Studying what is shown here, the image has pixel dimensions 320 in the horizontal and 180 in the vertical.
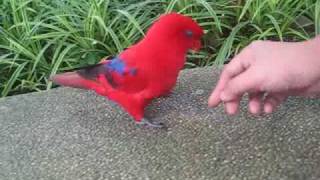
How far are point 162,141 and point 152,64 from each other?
23cm

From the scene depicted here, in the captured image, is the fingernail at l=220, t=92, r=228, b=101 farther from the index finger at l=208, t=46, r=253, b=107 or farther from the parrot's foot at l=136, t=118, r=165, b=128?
the parrot's foot at l=136, t=118, r=165, b=128

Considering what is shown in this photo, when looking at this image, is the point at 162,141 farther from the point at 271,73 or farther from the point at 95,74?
the point at 271,73

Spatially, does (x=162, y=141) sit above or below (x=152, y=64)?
below

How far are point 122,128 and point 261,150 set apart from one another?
17.2 inches

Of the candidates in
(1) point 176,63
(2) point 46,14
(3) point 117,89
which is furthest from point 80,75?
(2) point 46,14

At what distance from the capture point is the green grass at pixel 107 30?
8.05 feet

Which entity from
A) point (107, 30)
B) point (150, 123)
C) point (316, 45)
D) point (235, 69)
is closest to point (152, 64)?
point (150, 123)

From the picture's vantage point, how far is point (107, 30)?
96.4 inches

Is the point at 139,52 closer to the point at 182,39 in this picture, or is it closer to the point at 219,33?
the point at 182,39

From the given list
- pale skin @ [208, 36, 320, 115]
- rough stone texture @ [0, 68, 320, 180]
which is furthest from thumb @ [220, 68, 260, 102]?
rough stone texture @ [0, 68, 320, 180]

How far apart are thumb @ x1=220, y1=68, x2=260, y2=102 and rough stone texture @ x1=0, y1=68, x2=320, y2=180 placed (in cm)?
36

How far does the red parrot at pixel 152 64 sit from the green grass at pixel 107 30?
64cm

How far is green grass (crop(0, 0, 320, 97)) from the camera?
96.6 inches

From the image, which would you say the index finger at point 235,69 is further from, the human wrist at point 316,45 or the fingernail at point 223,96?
the human wrist at point 316,45
